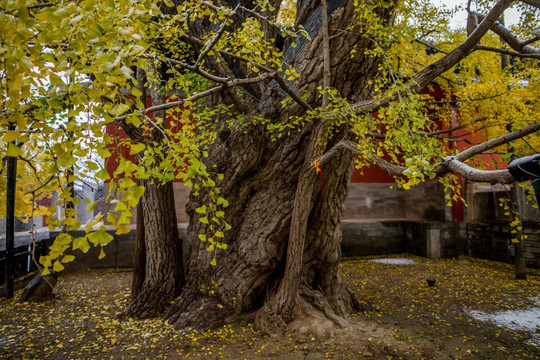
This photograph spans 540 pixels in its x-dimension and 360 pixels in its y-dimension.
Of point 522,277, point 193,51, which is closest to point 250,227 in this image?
point 193,51

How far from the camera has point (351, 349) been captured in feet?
13.7

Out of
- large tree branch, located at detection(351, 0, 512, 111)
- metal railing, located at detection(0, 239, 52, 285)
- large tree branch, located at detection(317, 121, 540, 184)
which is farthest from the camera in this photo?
metal railing, located at detection(0, 239, 52, 285)

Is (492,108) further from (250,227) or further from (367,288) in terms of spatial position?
(250,227)

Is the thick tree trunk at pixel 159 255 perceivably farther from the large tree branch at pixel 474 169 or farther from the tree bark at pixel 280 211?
the large tree branch at pixel 474 169

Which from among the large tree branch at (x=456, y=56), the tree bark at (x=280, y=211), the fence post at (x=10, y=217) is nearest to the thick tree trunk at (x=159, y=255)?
the tree bark at (x=280, y=211)

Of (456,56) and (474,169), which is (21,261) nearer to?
(474,169)

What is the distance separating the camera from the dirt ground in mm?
4121

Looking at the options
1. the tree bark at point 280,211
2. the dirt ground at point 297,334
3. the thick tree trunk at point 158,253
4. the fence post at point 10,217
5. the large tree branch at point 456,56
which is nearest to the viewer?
the large tree branch at point 456,56

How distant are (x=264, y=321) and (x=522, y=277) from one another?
7.26m

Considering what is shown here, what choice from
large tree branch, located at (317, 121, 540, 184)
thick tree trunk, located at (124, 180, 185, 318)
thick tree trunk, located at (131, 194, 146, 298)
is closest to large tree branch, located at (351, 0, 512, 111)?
large tree branch, located at (317, 121, 540, 184)

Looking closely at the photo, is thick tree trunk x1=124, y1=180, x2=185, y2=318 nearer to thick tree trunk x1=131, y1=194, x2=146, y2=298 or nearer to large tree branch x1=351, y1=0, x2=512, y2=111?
thick tree trunk x1=131, y1=194, x2=146, y2=298

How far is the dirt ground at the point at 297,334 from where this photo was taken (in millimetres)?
4121

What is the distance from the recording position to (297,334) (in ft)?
14.8

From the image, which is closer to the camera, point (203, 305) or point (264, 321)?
point (264, 321)
